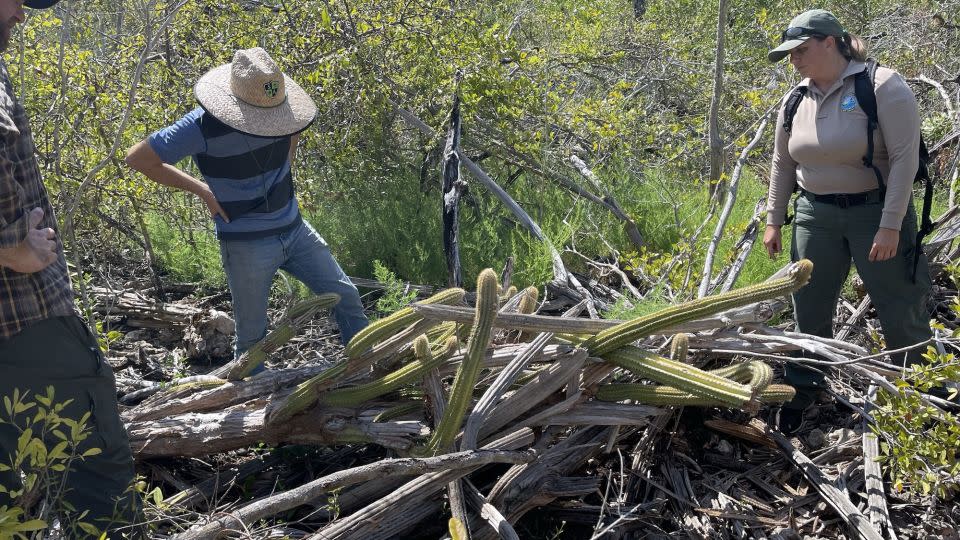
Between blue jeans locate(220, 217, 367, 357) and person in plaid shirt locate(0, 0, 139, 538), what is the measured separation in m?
1.30

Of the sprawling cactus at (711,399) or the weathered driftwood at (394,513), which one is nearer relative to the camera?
the weathered driftwood at (394,513)

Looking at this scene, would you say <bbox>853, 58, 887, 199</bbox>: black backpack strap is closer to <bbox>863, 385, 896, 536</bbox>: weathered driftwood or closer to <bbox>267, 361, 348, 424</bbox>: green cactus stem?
<bbox>863, 385, 896, 536</bbox>: weathered driftwood

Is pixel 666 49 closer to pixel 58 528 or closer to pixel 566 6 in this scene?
pixel 566 6

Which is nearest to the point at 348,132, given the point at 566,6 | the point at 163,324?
the point at 163,324

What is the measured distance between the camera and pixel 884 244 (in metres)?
3.77

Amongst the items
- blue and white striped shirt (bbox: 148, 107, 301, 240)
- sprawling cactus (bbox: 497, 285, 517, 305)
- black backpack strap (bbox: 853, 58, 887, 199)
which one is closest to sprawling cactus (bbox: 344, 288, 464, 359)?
sprawling cactus (bbox: 497, 285, 517, 305)

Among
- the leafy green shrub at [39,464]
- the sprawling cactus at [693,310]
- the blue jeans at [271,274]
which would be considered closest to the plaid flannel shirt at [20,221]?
the leafy green shrub at [39,464]

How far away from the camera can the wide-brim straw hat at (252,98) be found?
4.14 meters

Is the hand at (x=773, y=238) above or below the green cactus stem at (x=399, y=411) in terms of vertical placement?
above

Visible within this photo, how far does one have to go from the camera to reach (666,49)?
9.98 meters

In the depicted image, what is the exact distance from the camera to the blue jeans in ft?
14.4

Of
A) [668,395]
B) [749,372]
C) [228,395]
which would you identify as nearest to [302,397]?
[228,395]

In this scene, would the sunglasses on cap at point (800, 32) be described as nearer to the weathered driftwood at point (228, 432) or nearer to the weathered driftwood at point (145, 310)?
the weathered driftwood at point (228, 432)

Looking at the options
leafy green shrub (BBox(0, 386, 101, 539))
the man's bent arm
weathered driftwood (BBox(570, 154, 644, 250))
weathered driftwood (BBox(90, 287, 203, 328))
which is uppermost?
the man's bent arm
